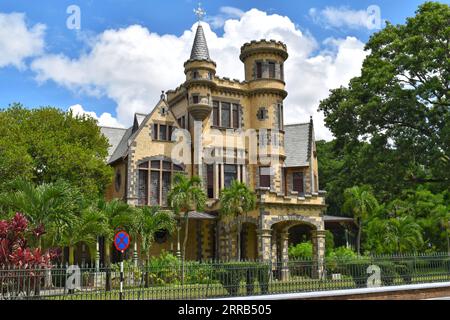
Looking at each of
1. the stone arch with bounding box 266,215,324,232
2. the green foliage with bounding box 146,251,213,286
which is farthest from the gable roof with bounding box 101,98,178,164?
the green foliage with bounding box 146,251,213,286

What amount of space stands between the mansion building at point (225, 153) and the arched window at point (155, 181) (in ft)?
0.23

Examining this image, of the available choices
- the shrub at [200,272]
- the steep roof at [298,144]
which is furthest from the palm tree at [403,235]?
the shrub at [200,272]

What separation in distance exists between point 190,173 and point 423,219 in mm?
18175

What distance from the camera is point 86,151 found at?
30.1 metres

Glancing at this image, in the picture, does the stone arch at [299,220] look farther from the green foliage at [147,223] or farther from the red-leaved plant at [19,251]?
the red-leaved plant at [19,251]

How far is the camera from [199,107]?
120ft

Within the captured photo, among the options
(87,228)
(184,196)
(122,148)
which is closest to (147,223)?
(184,196)

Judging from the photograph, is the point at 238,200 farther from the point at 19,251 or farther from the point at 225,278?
the point at 19,251

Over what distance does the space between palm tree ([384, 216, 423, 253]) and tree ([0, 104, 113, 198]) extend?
19.6m

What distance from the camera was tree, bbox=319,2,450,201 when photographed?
1382 inches

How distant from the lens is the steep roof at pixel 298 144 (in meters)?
39.6

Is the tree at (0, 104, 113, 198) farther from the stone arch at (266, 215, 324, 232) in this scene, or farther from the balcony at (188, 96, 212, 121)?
the stone arch at (266, 215, 324, 232)
